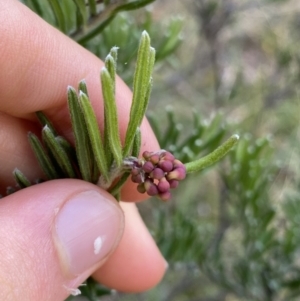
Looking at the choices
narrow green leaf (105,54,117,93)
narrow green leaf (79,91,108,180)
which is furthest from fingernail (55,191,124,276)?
narrow green leaf (105,54,117,93)

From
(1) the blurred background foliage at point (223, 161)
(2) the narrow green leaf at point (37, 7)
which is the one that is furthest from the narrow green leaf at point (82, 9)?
(2) the narrow green leaf at point (37, 7)

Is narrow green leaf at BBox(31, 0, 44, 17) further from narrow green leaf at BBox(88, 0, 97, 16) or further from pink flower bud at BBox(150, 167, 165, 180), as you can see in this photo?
pink flower bud at BBox(150, 167, 165, 180)

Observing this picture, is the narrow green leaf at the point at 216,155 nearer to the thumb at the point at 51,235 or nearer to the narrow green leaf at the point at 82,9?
the thumb at the point at 51,235

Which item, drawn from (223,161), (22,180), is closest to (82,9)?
(22,180)

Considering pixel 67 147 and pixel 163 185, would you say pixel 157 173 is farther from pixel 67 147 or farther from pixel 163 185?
pixel 67 147

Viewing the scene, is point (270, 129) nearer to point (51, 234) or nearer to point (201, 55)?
point (201, 55)

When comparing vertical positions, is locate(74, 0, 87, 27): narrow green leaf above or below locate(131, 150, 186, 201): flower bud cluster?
above
